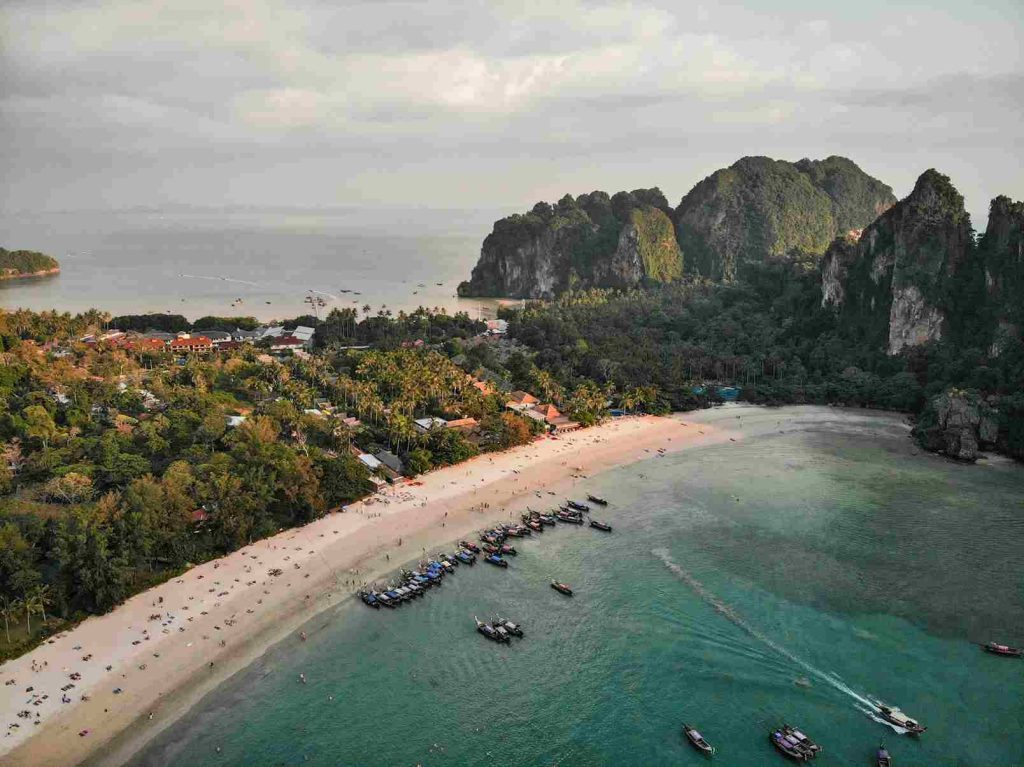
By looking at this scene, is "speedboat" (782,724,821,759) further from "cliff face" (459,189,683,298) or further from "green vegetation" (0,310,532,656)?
"cliff face" (459,189,683,298)

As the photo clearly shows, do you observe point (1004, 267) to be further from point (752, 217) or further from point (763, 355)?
point (752, 217)

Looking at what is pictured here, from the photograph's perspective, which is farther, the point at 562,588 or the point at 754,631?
the point at 562,588

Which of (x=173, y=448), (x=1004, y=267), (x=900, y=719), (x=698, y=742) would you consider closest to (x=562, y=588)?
(x=698, y=742)

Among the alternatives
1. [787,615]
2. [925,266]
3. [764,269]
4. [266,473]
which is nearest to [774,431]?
[925,266]

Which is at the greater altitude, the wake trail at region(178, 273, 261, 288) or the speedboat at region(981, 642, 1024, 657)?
the wake trail at region(178, 273, 261, 288)

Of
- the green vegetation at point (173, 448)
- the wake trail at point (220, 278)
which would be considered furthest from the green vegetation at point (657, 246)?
the green vegetation at point (173, 448)

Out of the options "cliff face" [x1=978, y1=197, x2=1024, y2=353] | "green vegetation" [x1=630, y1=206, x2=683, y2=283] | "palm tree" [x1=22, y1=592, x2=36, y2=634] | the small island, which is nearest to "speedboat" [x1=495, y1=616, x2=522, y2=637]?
"palm tree" [x1=22, y1=592, x2=36, y2=634]

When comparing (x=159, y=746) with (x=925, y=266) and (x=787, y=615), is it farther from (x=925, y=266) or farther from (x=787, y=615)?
(x=925, y=266)
